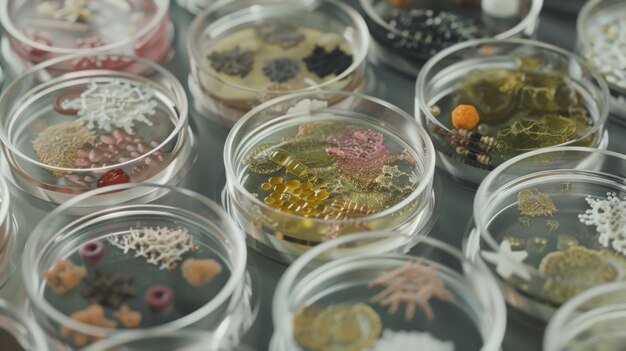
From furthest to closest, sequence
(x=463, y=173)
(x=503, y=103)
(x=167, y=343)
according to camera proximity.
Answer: (x=503, y=103) < (x=463, y=173) < (x=167, y=343)

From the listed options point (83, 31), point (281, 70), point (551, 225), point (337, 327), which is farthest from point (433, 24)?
point (337, 327)

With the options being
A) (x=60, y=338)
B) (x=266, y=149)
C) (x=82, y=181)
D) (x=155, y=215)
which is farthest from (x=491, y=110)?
(x=60, y=338)

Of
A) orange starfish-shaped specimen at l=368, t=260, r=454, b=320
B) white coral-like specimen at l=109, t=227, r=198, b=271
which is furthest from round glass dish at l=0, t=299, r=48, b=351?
orange starfish-shaped specimen at l=368, t=260, r=454, b=320

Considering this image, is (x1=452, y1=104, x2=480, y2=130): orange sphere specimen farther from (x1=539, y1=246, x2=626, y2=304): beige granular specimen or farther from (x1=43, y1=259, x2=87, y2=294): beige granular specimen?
(x1=43, y1=259, x2=87, y2=294): beige granular specimen

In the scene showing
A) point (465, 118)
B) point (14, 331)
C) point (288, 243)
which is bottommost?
point (14, 331)

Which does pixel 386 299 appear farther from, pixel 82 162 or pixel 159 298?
pixel 82 162

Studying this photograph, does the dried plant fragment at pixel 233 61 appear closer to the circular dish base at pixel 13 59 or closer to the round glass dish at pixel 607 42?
the circular dish base at pixel 13 59
